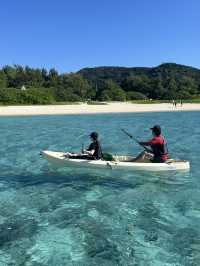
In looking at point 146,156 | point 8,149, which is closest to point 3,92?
point 8,149

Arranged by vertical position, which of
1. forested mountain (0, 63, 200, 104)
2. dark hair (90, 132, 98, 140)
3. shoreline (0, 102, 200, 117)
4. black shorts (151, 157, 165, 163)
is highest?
forested mountain (0, 63, 200, 104)

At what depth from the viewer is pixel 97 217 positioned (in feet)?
31.0

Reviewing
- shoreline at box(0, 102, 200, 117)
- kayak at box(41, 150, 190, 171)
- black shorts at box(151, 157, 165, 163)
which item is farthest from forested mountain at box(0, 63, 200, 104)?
black shorts at box(151, 157, 165, 163)

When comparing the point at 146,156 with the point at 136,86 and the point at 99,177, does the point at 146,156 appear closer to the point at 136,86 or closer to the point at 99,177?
the point at 99,177

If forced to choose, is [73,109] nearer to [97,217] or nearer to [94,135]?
[94,135]

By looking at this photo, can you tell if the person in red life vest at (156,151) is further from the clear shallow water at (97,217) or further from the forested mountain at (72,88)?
the forested mountain at (72,88)

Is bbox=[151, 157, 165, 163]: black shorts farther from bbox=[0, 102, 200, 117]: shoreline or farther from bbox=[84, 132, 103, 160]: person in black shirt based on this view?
bbox=[0, 102, 200, 117]: shoreline

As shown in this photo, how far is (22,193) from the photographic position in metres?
11.7

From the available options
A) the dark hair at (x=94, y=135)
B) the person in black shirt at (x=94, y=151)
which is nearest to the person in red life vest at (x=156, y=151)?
the person in black shirt at (x=94, y=151)

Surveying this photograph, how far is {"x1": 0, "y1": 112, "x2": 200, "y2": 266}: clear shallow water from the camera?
7.33 m

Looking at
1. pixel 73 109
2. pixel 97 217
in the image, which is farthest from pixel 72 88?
pixel 97 217

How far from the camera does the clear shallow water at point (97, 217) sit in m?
7.33

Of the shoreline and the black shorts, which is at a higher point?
the shoreline

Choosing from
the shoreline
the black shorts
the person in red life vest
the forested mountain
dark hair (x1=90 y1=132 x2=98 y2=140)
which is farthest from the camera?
the forested mountain
